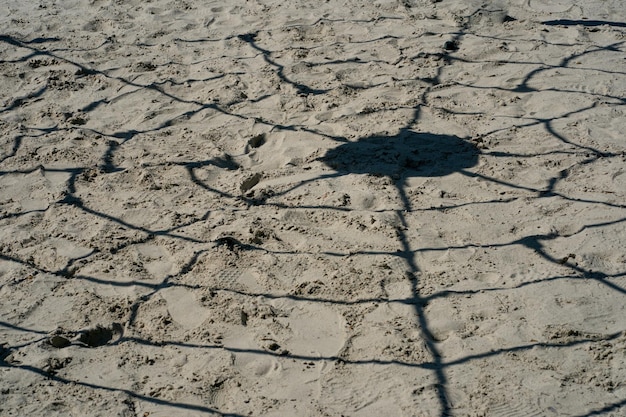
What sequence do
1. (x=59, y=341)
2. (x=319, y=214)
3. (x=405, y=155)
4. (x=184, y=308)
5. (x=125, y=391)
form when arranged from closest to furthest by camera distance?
1. (x=125, y=391)
2. (x=59, y=341)
3. (x=184, y=308)
4. (x=319, y=214)
5. (x=405, y=155)

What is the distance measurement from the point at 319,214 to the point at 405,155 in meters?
0.65

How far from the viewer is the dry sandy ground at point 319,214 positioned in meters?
2.65

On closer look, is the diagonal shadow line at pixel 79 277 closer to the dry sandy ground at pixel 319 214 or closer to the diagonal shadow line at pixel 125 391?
the dry sandy ground at pixel 319 214

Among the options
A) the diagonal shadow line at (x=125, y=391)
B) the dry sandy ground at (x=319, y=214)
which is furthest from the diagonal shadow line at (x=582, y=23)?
the diagonal shadow line at (x=125, y=391)

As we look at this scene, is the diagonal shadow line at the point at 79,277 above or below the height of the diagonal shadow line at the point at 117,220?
above

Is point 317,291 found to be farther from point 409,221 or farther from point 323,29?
point 323,29

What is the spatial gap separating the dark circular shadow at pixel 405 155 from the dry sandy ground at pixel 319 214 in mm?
14

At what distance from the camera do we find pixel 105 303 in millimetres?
3062

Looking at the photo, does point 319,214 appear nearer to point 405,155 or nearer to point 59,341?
point 405,155

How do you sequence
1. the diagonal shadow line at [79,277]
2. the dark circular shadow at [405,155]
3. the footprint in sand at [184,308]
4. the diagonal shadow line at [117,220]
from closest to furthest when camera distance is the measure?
the footprint in sand at [184,308] < the diagonal shadow line at [79,277] < the diagonal shadow line at [117,220] < the dark circular shadow at [405,155]

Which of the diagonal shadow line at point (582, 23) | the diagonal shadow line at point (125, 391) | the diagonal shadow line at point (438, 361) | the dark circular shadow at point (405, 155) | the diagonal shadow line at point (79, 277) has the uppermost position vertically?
the diagonal shadow line at point (125, 391)

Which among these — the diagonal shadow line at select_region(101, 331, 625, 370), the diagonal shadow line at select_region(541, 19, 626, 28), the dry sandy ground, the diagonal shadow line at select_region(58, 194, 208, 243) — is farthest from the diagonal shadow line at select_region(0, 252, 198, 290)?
the diagonal shadow line at select_region(541, 19, 626, 28)

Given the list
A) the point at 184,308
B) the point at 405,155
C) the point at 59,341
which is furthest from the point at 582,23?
the point at 59,341

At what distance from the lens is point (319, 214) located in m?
3.54
